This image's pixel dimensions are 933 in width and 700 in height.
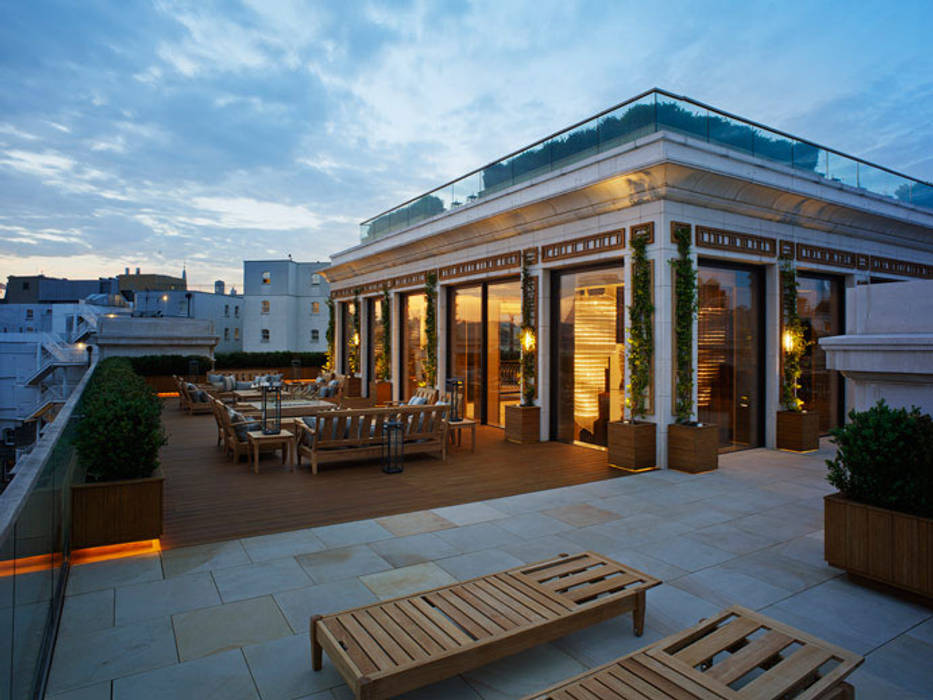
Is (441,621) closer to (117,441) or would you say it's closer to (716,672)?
(716,672)

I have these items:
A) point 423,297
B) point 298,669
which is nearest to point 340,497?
point 298,669

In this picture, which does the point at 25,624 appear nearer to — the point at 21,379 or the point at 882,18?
the point at 882,18

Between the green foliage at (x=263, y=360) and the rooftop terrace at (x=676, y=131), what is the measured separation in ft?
54.7

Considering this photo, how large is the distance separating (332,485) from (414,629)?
209 inches

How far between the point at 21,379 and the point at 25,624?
5904 cm

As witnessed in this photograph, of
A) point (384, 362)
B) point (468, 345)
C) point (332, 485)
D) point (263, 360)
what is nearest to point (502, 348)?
point (468, 345)

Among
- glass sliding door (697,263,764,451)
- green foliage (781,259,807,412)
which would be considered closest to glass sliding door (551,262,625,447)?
glass sliding door (697,263,764,451)

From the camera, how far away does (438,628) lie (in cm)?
329

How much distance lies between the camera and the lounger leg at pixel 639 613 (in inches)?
151

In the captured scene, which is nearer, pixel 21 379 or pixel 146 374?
pixel 146 374

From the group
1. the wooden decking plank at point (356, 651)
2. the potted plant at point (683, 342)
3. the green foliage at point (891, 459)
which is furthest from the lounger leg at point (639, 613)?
the potted plant at point (683, 342)

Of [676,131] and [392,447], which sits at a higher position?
[676,131]

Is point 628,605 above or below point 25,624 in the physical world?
below

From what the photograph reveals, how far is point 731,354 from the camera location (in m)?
11.3
